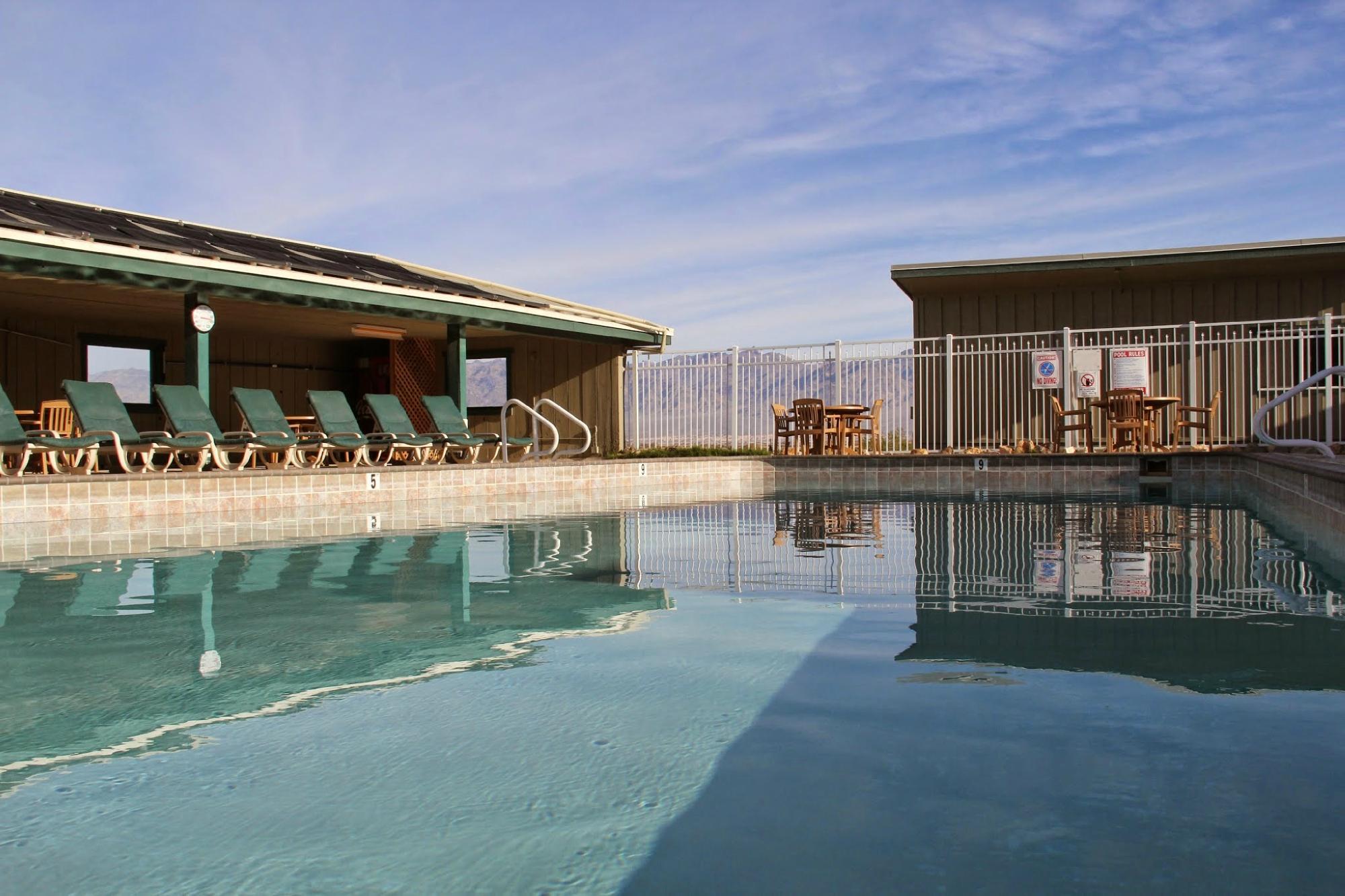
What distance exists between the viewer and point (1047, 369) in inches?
518

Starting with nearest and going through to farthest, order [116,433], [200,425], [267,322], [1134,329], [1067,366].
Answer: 1. [116,433]
2. [200,425]
3. [1134,329]
4. [1067,366]
5. [267,322]

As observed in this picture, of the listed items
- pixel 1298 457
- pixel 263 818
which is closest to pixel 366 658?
pixel 263 818

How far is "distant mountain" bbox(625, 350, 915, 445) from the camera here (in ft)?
48.5

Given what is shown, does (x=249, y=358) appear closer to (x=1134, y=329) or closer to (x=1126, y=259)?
(x=1134, y=329)

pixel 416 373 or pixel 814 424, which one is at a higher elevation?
pixel 416 373

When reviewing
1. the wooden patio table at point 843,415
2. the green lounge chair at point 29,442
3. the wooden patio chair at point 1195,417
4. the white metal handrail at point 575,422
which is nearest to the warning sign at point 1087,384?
the wooden patio chair at point 1195,417

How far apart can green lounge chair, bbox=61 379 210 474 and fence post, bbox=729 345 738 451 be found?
7.71 metres

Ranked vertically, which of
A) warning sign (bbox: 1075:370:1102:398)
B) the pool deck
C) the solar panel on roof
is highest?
the solar panel on roof

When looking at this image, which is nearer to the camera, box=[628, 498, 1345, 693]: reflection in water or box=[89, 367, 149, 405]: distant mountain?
box=[628, 498, 1345, 693]: reflection in water

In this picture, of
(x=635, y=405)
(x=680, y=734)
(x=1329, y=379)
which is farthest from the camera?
(x=635, y=405)

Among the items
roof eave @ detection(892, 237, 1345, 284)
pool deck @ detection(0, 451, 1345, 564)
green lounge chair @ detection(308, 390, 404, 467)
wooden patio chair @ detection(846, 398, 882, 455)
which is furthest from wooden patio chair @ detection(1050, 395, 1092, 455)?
green lounge chair @ detection(308, 390, 404, 467)

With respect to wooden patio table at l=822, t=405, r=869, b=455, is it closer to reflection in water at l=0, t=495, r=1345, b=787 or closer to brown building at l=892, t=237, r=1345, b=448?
brown building at l=892, t=237, r=1345, b=448

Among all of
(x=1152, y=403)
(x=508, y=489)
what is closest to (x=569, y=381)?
(x=508, y=489)

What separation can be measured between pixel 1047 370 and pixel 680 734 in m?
12.1
